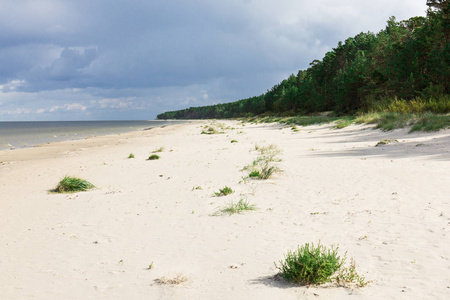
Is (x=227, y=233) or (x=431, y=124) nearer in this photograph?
(x=227, y=233)

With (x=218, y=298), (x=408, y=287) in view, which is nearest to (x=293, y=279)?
(x=218, y=298)

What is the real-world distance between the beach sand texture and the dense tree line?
21.9 meters

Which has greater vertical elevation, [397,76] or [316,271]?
[397,76]

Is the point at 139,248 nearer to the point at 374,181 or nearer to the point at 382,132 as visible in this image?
the point at 374,181

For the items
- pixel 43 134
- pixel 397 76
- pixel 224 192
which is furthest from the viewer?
pixel 43 134

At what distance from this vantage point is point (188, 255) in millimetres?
4359

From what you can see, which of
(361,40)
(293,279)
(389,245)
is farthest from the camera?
(361,40)

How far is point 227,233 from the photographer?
5.12m

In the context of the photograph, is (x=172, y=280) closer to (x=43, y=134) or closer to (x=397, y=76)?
(x=397, y=76)

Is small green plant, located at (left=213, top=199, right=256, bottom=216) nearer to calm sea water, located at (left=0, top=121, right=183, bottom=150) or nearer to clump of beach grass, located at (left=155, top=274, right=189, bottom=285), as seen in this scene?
clump of beach grass, located at (left=155, top=274, right=189, bottom=285)

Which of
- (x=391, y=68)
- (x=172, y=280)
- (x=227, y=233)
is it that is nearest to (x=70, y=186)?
(x=227, y=233)

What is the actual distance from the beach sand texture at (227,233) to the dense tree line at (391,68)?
21948 mm

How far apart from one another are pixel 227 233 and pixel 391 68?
40.1m

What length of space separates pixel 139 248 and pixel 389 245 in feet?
12.0
